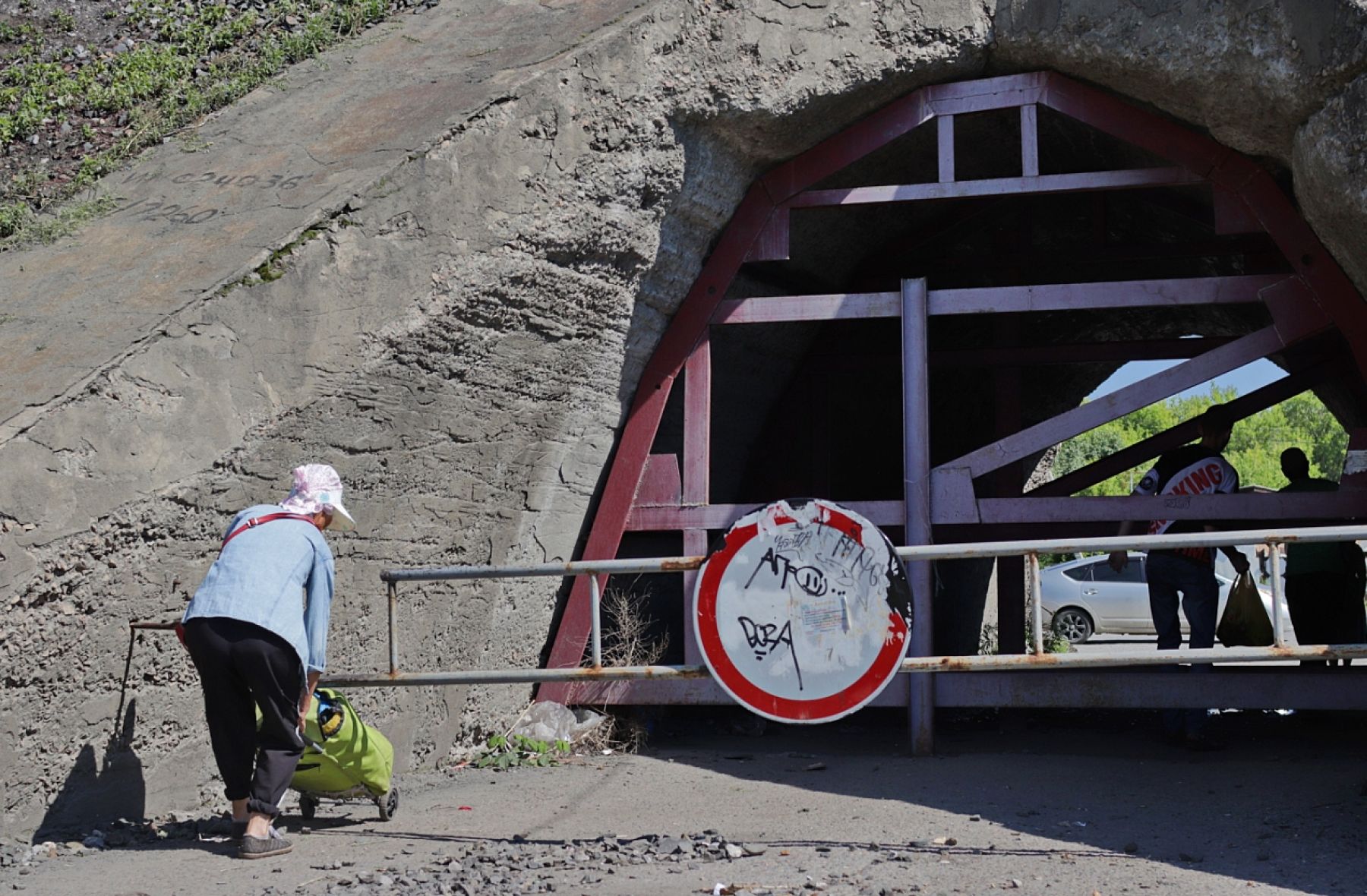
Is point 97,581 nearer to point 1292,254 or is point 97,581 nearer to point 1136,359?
point 1292,254

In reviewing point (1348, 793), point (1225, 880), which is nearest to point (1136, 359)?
point (1348, 793)

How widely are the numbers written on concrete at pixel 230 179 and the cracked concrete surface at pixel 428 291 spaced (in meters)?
0.02

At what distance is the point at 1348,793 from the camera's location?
221 inches

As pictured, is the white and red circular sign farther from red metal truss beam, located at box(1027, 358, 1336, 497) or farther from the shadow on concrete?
red metal truss beam, located at box(1027, 358, 1336, 497)

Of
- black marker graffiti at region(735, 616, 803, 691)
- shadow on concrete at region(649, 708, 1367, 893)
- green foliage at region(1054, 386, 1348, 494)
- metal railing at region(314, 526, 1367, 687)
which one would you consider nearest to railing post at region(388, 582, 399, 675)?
metal railing at region(314, 526, 1367, 687)

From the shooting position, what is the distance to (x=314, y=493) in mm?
4754

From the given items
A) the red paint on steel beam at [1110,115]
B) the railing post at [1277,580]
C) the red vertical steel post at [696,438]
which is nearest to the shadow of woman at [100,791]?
the red vertical steel post at [696,438]

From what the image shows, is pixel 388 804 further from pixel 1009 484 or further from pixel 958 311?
pixel 1009 484

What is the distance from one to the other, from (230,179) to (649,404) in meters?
2.48

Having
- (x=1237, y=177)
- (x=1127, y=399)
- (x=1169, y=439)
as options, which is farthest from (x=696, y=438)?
(x=1169, y=439)

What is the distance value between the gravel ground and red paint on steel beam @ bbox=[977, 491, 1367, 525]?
1.20 meters

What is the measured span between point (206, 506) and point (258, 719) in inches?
32.6

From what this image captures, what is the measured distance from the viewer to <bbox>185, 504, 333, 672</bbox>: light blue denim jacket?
4.48 m

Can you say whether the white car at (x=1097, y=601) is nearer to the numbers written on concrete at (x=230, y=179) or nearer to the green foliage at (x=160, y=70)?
the green foliage at (x=160, y=70)
